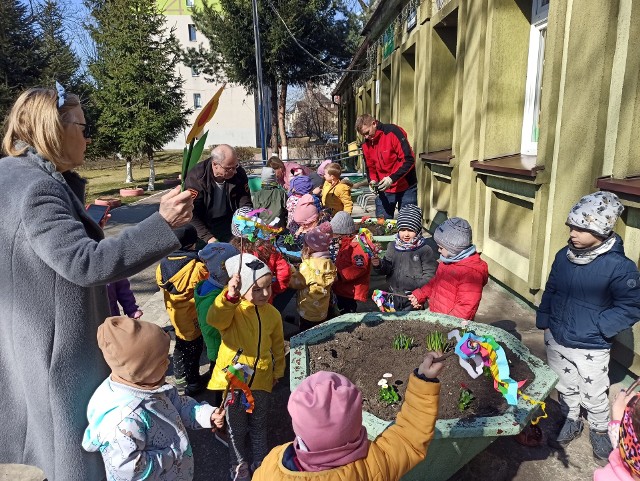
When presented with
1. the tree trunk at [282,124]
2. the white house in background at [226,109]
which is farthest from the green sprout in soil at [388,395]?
the white house in background at [226,109]

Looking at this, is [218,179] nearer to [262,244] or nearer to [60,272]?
[262,244]

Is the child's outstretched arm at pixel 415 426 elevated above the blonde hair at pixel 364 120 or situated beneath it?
situated beneath

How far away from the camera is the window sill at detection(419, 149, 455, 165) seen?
7.20 metres

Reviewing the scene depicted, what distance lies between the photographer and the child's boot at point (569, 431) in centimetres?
283

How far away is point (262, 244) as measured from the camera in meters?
3.60

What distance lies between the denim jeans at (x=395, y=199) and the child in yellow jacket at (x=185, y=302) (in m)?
3.37

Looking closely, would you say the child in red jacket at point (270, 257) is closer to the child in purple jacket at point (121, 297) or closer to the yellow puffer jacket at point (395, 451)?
the child in purple jacket at point (121, 297)

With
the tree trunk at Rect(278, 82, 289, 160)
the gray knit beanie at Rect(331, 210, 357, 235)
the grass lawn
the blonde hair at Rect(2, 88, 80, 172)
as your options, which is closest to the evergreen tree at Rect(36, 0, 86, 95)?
the grass lawn

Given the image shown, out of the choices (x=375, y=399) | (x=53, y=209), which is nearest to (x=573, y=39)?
(x=375, y=399)

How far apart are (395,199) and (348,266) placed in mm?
2331

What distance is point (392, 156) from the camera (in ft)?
19.8

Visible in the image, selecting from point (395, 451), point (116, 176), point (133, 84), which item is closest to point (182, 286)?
point (395, 451)

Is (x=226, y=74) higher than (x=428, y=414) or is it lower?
higher

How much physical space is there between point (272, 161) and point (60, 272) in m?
5.97
